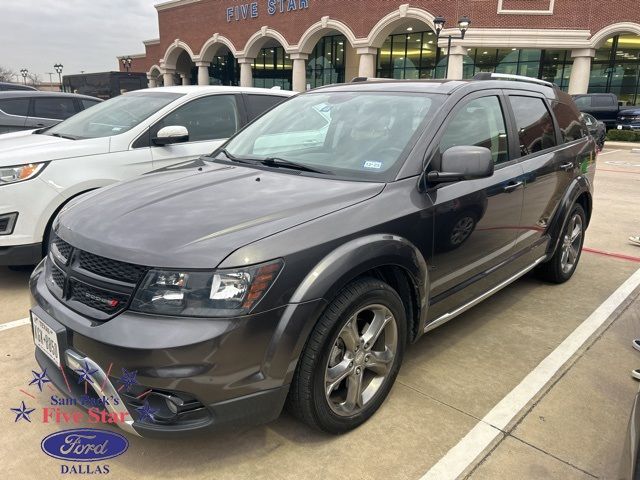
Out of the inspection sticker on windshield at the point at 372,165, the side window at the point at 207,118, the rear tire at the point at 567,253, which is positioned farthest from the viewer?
the side window at the point at 207,118

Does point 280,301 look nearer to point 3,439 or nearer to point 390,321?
point 390,321

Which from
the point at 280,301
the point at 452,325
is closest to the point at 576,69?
the point at 452,325

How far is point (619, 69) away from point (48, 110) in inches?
1354

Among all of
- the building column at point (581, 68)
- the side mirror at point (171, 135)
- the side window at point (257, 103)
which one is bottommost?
the side mirror at point (171, 135)

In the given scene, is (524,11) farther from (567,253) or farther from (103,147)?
(103,147)

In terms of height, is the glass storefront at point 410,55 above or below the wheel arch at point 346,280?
above

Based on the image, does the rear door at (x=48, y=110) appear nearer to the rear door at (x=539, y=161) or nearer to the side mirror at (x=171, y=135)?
the side mirror at (x=171, y=135)

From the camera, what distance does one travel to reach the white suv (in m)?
4.21

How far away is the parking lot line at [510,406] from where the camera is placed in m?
2.44

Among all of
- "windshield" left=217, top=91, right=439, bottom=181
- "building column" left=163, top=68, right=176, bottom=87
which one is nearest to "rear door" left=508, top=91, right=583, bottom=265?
"windshield" left=217, top=91, right=439, bottom=181

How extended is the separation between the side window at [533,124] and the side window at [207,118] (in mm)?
3066

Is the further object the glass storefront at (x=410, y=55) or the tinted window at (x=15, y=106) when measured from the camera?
the glass storefront at (x=410, y=55)

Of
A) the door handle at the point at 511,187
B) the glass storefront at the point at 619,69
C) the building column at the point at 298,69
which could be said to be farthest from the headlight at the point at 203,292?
the glass storefront at the point at 619,69

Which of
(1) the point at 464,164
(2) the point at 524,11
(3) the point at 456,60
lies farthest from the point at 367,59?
(1) the point at 464,164
